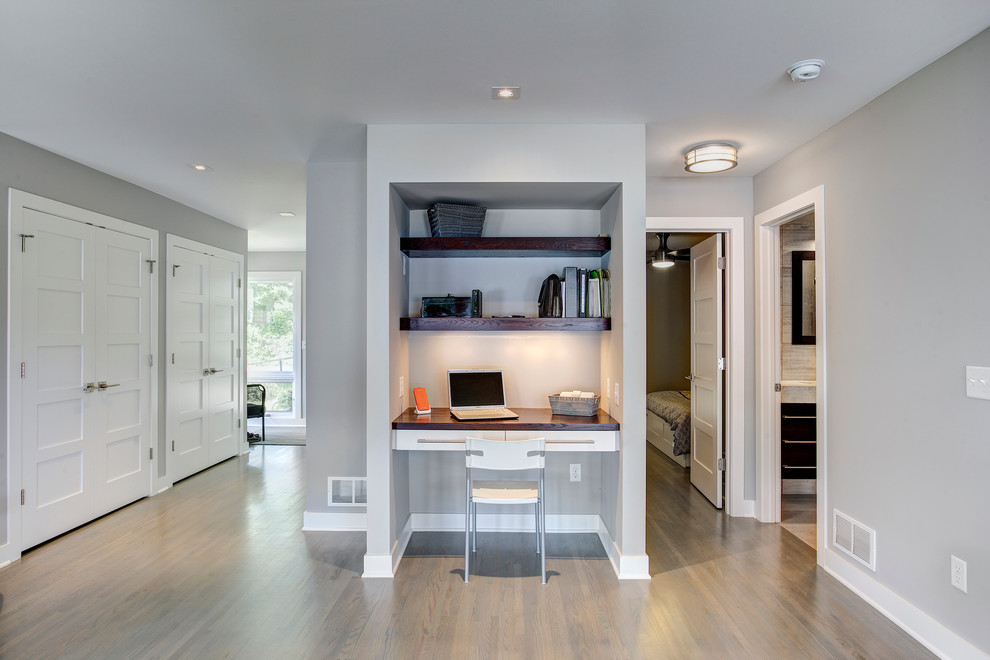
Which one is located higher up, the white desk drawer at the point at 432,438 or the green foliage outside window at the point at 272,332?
the green foliage outside window at the point at 272,332

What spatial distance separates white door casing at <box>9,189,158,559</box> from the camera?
316 centimetres

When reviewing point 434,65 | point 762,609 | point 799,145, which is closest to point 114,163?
point 434,65

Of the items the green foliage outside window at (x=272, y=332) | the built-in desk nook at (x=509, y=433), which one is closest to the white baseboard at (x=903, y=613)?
the built-in desk nook at (x=509, y=433)

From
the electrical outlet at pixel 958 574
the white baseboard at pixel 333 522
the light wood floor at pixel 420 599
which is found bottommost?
the light wood floor at pixel 420 599

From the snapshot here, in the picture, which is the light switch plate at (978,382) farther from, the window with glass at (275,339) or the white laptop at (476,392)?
the window with glass at (275,339)

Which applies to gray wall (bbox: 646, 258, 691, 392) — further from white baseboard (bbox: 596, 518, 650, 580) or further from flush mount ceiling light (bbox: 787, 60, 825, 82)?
flush mount ceiling light (bbox: 787, 60, 825, 82)

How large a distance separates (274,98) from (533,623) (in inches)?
110

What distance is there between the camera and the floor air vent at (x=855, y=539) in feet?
8.50

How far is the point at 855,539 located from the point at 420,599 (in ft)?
7.38

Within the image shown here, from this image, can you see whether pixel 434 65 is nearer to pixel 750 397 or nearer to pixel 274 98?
pixel 274 98

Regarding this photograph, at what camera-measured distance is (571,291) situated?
3.20 meters

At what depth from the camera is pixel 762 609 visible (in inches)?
99.7

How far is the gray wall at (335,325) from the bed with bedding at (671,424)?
3.15 m

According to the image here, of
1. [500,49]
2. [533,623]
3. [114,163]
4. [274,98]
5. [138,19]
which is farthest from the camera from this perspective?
[114,163]
